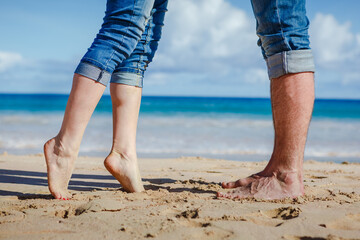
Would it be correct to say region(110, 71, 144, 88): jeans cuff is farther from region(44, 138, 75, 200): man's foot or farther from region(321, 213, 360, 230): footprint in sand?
region(321, 213, 360, 230): footprint in sand

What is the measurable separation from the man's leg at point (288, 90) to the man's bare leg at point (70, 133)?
2.08ft

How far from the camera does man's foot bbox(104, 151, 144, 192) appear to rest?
1.52m

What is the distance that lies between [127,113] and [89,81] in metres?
0.29

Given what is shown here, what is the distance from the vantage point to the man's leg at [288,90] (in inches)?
54.2

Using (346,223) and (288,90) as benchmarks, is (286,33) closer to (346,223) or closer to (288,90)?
(288,90)

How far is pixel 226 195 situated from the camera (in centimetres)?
141

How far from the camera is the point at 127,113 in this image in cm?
157

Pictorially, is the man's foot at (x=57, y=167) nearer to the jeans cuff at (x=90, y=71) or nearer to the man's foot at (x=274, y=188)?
the jeans cuff at (x=90, y=71)

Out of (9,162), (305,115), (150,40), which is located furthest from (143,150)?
(305,115)

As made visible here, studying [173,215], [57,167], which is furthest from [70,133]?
[173,215]

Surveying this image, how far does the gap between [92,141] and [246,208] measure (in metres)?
4.67

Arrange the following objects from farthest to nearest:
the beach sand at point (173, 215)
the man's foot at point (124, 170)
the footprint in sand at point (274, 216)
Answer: the man's foot at point (124, 170)
the footprint in sand at point (274, 216)
the beach sand at point (173, 215)

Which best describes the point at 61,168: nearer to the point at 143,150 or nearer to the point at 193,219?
the point at 193,219

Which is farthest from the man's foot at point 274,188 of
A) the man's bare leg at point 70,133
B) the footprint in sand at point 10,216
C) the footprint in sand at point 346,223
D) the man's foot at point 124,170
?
the footprint in sand at point 10,216
